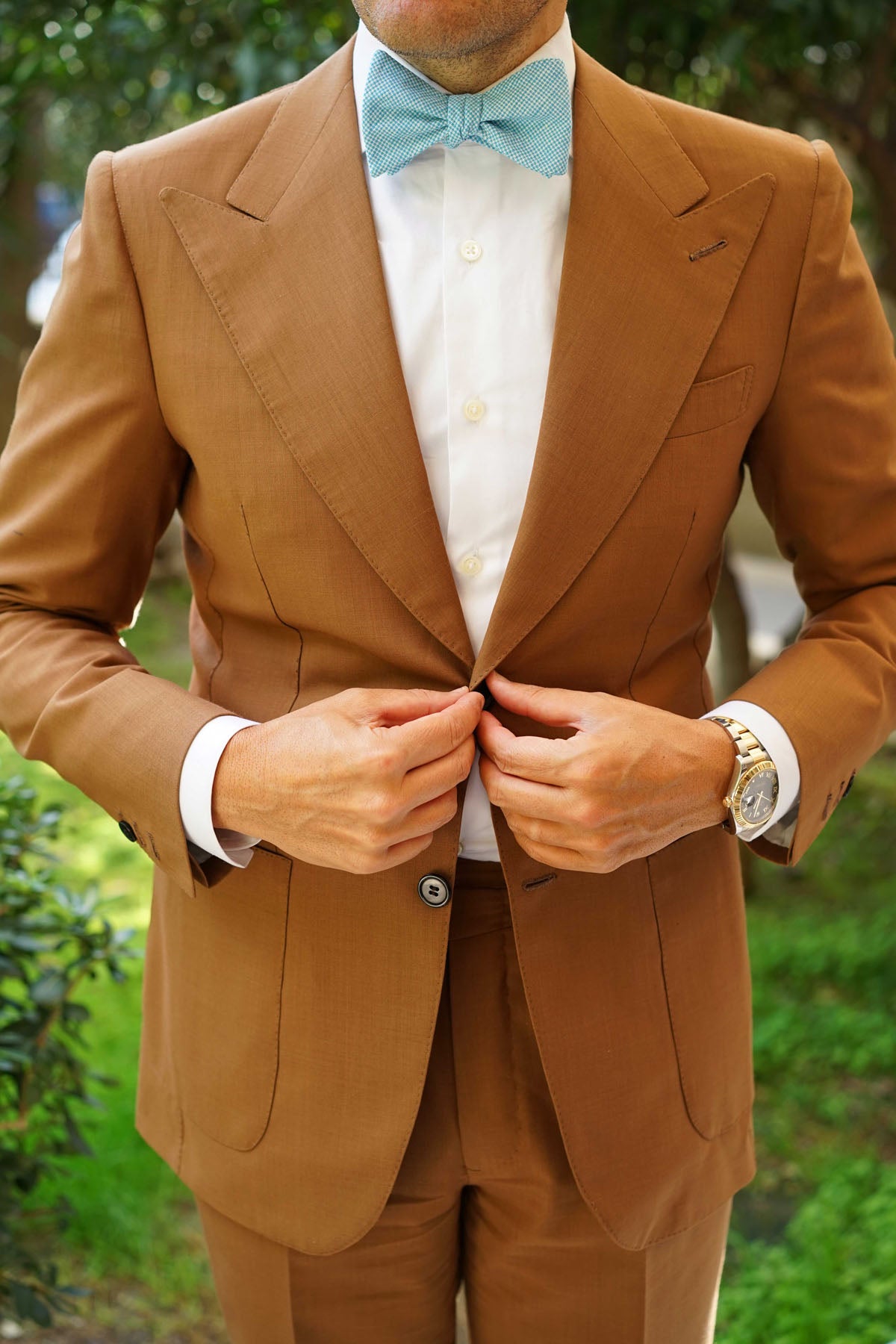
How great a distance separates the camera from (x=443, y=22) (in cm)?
121

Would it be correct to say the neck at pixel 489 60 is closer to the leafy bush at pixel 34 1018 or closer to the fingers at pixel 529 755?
the fingers at pixel 529 755

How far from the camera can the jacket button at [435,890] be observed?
1284mm

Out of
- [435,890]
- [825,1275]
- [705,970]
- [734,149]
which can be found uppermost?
[734,149]

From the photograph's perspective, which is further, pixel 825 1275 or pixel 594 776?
pixel 825 1275

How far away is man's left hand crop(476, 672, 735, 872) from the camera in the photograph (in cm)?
118

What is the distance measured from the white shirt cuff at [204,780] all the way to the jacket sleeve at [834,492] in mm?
541

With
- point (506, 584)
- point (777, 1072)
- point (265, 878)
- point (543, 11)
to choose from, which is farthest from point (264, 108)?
point (777, 1072)

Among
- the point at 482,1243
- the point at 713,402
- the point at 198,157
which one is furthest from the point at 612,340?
the point at 482,1243

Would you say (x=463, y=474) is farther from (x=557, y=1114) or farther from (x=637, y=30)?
(x=637, y=30)

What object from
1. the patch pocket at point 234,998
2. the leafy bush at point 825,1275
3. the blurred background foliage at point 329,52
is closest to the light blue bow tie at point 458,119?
the patch pocket at point 234,998

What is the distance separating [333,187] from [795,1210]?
2.53 metres

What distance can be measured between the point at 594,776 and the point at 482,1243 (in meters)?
0.64

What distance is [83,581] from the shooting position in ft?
4.50

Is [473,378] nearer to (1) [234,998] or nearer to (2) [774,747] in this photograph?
(2) [774,747]
